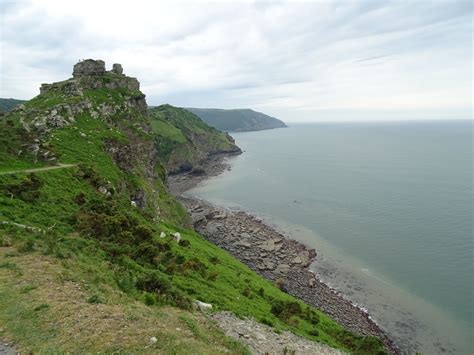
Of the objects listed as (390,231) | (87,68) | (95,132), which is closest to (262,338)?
(95,132)

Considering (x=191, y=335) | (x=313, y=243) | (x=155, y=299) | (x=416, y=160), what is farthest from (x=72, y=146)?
(x=416, y=160)

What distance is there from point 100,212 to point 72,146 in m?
23.4

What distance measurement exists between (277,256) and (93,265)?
182 feet

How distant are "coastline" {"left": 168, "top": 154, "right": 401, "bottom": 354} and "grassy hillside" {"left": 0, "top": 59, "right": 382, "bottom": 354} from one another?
12914mm

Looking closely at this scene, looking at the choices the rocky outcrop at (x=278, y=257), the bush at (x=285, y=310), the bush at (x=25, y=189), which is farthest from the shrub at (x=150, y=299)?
the rocky outcrop at (x=278, y=257)

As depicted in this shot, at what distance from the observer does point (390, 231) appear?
86.8 meters

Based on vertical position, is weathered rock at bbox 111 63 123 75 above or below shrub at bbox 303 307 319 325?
above

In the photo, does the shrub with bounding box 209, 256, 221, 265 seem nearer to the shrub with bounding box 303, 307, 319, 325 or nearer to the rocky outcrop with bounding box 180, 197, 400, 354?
the shrub with bounding box 303, 307, 319, 325

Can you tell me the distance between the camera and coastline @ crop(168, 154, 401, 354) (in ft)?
174

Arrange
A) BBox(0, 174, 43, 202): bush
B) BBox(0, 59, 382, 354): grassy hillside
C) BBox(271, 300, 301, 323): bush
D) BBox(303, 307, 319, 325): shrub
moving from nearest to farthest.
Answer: BBox(0, 59, 382, 354): grassy hillside, BBox(0, 174, 43, 202): bush, BBox(271, 300, 301, 323): bush, BBox(303, 307, 319, 325): shrub

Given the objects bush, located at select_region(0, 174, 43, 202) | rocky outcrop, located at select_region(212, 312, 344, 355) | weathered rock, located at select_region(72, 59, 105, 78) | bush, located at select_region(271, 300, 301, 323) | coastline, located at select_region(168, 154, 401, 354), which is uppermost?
weathered rock, located at select_region(72, 59, 105, 78)

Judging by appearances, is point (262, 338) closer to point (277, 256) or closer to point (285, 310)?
point (285, 310)

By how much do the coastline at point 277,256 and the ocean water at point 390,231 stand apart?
2.75 m

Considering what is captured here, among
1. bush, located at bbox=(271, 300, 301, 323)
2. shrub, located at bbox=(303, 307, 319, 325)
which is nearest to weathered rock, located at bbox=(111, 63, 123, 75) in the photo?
bush, located at bbox=(271, 300, 301, 323)
